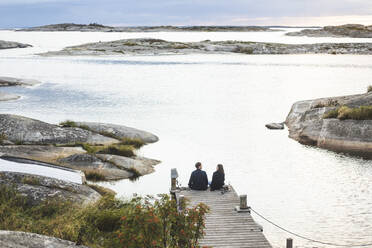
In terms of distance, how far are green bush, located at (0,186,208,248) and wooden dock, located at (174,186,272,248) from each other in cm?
116

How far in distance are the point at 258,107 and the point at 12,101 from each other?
3471cm

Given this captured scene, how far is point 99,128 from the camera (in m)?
44.0

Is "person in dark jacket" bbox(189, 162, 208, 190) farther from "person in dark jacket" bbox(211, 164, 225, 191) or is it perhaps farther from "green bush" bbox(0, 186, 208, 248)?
"green bush" bbox(0, 186, 208, 248)

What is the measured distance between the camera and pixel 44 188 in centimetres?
2314

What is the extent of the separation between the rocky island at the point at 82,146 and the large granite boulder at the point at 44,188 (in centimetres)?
621

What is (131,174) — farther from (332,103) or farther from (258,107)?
(258,107)

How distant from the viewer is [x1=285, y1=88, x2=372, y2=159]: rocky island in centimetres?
4103

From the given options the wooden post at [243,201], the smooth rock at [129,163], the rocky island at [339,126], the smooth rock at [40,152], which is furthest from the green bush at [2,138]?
the rocky island at [339,126]

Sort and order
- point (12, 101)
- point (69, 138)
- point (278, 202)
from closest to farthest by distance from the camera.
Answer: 1. point (278, 202)
2. point (69, 138)
3. point (12, 101)

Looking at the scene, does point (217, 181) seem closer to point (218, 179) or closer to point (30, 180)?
point (218, 179)

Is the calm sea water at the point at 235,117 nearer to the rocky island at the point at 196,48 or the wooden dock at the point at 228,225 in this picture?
the wooden dock at the point at 228,225

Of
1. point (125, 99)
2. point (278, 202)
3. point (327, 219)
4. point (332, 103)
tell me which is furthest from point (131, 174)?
point (125, 99)

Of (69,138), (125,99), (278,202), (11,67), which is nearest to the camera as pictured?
(278,202)

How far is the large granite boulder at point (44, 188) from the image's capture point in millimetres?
22156
